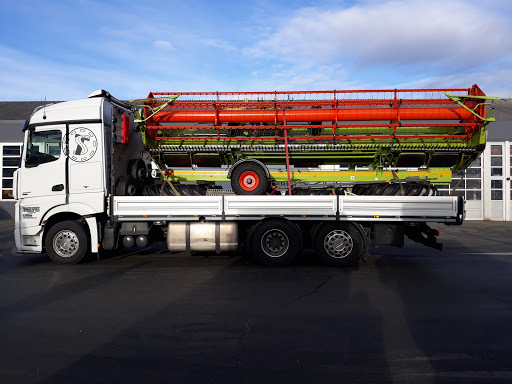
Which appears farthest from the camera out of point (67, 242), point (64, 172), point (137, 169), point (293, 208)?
point (137, 169)

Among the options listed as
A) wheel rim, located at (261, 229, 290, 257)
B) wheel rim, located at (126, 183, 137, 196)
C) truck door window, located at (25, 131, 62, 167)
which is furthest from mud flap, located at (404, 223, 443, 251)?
truck door window, located at (25, 131, 62, 167)

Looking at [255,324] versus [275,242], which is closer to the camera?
[255,324]

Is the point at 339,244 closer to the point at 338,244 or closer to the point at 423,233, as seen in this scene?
the point at 338,244

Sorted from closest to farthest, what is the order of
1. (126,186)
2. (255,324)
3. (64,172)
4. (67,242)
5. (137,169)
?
(255,324) < (64,172) < (67,242) < (126,186) < (137,169)

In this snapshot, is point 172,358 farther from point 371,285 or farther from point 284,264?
point 284,264

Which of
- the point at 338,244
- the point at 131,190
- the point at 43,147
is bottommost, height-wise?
the point at 338,244

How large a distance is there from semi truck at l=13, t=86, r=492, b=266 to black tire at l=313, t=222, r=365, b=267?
2cm

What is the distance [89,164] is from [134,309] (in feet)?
12.4

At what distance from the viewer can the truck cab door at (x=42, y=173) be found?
7.85 m

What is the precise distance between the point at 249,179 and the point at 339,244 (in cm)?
232

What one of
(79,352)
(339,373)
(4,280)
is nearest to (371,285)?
(339,373)

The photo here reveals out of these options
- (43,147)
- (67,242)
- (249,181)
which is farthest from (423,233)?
(43,147)

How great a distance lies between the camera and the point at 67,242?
795 centimetres

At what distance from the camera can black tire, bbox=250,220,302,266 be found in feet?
25.1
